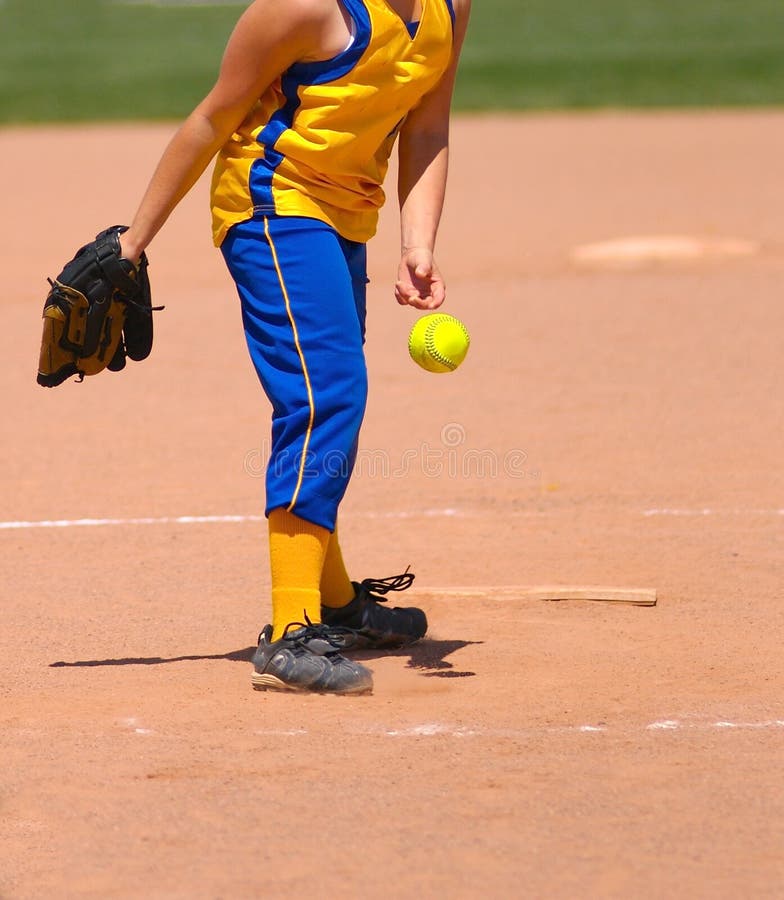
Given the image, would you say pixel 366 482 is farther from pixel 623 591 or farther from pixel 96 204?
pixel 96 204

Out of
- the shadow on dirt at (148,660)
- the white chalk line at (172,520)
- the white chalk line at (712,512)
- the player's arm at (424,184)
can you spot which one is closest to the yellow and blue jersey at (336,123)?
the player's arm at (424,184)

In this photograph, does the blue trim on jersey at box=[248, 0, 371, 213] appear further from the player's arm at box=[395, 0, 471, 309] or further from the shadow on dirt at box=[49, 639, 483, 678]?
the shadow on dirt at box=[49, 639, 483, 678]

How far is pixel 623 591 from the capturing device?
15.2ft

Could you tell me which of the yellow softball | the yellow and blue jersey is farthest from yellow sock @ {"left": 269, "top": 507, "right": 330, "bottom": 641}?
the yellow and blue jersey

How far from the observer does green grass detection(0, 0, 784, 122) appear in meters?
21.0

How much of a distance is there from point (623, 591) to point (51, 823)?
2093 mm

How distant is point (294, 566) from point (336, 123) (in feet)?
3.52

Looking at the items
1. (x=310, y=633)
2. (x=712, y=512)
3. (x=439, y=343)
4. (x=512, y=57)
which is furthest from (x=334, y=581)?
(x=512, y=57)

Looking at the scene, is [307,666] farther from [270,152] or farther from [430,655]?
[270,152]

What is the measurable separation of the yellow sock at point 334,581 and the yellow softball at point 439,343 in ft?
1.77

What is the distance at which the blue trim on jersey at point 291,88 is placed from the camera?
371 centimetres

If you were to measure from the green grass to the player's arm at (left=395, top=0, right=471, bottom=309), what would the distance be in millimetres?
16824

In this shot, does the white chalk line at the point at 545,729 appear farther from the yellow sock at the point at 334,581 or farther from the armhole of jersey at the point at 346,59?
the armhole of jersey at the point at 346,59

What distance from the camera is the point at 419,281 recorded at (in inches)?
155
